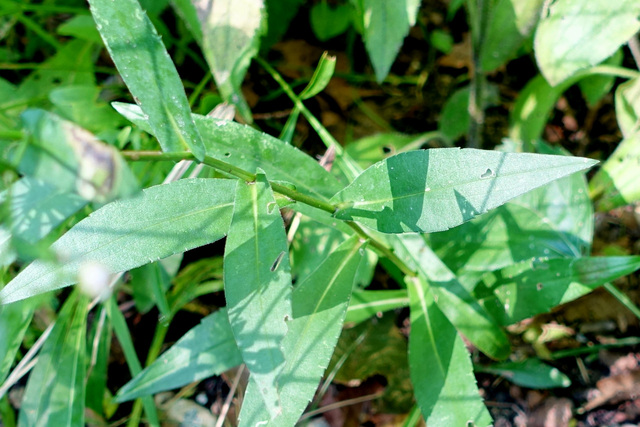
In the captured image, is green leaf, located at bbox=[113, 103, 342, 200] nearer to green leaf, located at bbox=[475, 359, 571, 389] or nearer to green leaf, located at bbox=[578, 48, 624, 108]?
green leaf, located at bbox=[475, 359, 571, 389]

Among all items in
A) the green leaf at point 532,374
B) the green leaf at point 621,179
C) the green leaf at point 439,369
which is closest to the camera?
the green leaf at point 439,369

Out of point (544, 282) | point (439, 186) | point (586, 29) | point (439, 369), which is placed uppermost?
point (586, 29)

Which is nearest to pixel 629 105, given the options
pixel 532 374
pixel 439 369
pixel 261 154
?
pixel 532 374

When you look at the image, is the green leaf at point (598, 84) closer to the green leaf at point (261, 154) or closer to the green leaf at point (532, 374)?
the green leaf at point (532, 374)

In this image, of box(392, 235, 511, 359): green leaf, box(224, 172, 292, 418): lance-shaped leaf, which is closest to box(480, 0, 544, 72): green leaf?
box(392, 235, 511, 359): green leaf

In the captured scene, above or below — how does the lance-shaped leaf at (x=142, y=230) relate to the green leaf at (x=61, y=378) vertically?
above

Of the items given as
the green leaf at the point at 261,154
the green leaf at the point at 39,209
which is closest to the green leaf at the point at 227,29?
the green leaf at the point at 261,154

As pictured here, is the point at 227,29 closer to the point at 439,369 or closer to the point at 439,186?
the point at 439,186
